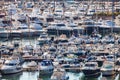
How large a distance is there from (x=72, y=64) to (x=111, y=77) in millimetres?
3506

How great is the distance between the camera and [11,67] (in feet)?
145

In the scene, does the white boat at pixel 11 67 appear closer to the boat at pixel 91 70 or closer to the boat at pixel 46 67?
the boat at pixel 46 67

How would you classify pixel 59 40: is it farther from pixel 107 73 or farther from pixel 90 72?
pixel 107 73

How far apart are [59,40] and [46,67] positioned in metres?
9.64

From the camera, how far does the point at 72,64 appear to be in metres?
45.2

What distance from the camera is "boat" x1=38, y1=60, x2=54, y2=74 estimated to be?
1736 inches

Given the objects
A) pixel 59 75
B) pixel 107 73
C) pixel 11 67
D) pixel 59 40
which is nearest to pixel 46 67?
pixel 11 67

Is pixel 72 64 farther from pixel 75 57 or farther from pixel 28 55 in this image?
pixel 28 55

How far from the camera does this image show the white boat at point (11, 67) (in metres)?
44.0

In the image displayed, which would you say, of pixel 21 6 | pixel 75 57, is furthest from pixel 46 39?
pixel 21 6

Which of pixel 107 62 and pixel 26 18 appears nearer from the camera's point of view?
pixel 107 62

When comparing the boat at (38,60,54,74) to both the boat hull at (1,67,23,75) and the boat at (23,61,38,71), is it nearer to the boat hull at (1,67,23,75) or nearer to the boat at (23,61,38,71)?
the boat at (23,61,38,71)

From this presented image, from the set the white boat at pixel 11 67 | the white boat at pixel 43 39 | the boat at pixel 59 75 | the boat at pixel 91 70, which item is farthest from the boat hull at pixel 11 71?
the white boat at pixel 43 39

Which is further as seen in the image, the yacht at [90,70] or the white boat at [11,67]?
the white boat at [11,67]
